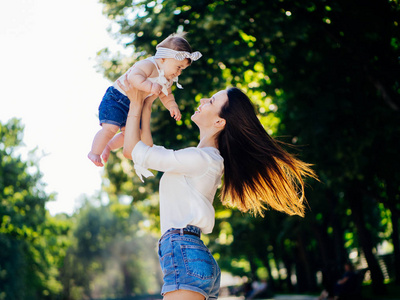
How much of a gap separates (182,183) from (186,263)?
52cm

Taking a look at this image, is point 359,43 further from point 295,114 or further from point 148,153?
point 148,153

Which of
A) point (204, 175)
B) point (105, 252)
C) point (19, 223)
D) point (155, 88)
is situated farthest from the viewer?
point (105, 252)

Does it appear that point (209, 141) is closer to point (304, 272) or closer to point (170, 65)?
point (170, 65)

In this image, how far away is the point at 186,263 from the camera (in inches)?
122

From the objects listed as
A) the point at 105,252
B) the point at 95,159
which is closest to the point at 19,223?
the point at 95,159

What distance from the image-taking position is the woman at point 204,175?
313 cm

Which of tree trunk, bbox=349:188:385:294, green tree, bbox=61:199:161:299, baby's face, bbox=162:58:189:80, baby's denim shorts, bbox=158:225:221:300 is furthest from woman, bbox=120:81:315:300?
green tree, bbox=61:199:161:299

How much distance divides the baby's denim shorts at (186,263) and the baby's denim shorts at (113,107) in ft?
3.59

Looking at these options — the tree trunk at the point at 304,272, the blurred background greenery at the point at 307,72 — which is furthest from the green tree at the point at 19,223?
the tree trunk at the point at 304,272

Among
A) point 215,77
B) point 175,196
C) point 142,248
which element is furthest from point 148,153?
point 142,248

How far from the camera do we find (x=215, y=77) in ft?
41.8

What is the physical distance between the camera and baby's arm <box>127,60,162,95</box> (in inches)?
140

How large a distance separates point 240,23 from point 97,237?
5437cm

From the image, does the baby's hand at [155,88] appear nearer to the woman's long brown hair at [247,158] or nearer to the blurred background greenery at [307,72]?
the woman's long brown hair at [247,158]
